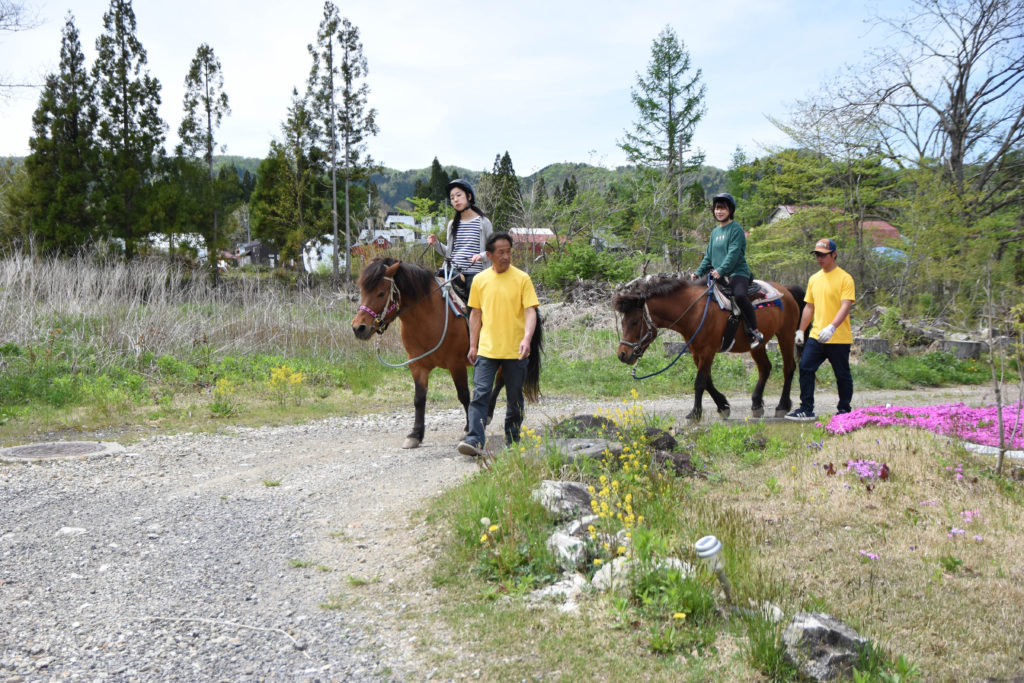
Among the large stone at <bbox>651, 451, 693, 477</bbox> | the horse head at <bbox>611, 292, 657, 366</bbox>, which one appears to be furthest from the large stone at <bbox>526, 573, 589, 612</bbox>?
the horse head at <bbox>611, 292, 657, 366</bbox>

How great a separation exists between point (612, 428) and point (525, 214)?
1820 centimetres

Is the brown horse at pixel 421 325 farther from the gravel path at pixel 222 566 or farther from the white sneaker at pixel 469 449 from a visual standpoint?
the white sneaker at pixel 469 449

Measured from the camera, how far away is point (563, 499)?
4.64 metres

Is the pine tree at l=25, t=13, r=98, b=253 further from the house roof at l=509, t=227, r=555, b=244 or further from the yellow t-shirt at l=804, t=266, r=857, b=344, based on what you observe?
the yellow t-shirt at l=804, t=266, r=857, b=344

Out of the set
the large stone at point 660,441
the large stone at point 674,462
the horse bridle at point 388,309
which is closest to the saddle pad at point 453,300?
the horse bridle at point 388,309

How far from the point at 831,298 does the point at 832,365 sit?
809mm

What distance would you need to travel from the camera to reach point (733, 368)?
13.9 metres

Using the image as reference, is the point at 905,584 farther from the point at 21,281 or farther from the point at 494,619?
the point at 21,281

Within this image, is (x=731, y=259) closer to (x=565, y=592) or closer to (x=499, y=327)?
(x=499, y=327)

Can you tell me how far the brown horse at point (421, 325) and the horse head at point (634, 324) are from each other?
1.19 metres

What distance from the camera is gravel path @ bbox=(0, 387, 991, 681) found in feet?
11.0

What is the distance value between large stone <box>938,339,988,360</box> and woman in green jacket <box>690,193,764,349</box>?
9482 mm

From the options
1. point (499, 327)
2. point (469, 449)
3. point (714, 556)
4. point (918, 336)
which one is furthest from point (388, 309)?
point (918, 336)

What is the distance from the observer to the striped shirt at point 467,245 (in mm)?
7609
